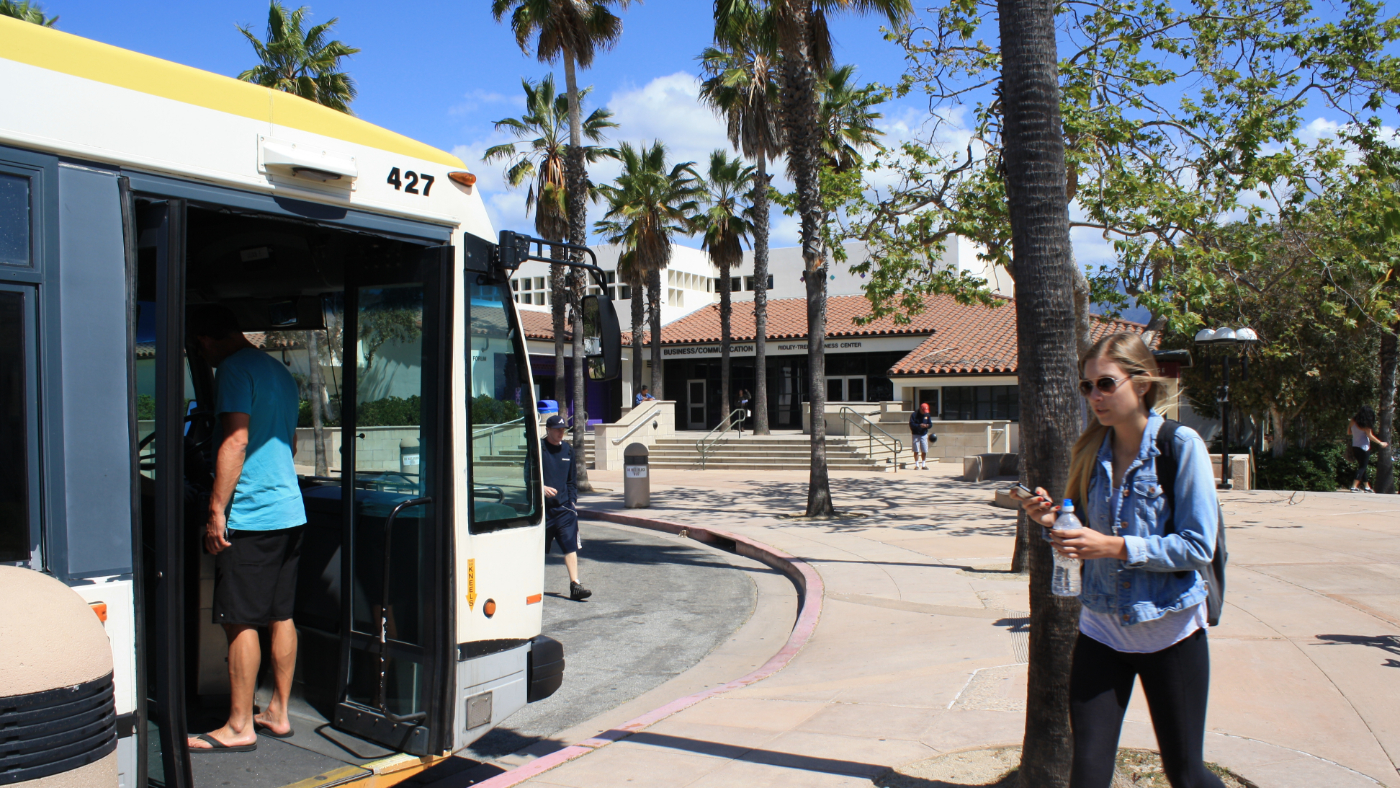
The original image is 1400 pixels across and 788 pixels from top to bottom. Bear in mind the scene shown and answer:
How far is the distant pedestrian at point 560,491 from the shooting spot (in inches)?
346

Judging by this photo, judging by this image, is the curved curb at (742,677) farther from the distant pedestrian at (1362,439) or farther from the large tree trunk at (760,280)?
the large tree trunk at (760,280)

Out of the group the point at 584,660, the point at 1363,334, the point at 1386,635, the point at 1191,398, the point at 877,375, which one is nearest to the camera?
the point at 1386,635

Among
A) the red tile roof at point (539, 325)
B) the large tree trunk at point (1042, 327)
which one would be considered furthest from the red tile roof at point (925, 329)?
the large tree trunk at point (1042, 327)

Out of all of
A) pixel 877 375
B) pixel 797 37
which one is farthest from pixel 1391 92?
pixel 877 375

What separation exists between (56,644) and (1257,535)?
41.4 ft

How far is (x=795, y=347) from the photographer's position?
3609 cm

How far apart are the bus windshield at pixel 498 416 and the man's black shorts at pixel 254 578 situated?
2.73 feet

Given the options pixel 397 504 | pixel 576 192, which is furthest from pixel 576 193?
pixel 397 504

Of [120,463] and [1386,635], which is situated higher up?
[120,463]

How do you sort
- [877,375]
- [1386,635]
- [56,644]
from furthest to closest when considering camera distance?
1. [877,375]
2. [1386,635]
3. [56,644]

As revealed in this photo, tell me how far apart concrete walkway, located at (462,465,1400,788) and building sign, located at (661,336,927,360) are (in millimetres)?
22122

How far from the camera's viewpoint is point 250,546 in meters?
4.05

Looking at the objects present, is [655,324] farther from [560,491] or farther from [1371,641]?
[1371,641]

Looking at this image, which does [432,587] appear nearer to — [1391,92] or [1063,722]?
[1063,722]
